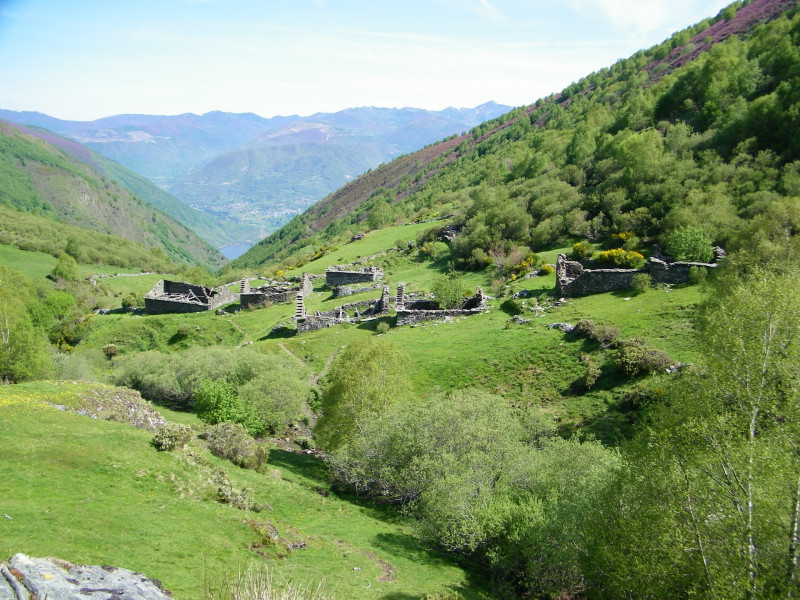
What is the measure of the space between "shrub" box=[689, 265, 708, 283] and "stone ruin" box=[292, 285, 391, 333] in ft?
89.1

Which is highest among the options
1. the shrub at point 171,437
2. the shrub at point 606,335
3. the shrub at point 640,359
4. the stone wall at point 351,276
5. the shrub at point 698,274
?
the shrub at point 698,274

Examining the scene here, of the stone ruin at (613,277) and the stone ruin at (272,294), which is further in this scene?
the stone ruin at (272,294)

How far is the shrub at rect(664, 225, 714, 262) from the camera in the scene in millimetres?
37906

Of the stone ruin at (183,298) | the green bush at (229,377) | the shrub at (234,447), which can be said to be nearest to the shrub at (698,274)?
the green bush at (229,377)

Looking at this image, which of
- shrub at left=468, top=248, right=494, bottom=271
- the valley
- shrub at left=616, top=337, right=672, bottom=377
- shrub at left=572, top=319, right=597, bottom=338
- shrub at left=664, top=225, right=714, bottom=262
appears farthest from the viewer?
shrub at left=468, top=248, right=494, bottom=271

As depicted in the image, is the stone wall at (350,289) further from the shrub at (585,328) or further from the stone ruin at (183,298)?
the shrub at (585,328)

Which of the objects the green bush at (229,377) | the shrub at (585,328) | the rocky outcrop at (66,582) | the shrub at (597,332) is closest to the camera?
the rocky outcrop at (66,582)

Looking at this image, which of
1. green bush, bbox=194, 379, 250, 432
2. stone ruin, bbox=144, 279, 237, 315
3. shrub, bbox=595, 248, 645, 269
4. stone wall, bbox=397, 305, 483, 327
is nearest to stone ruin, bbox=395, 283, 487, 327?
stone wall, bbox=397, 305, 483, 327

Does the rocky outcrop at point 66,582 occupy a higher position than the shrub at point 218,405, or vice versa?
the rocky outcrop at point 66,582

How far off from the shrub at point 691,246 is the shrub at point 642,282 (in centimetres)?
337

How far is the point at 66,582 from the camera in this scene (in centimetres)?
919

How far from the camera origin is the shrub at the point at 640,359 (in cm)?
2725

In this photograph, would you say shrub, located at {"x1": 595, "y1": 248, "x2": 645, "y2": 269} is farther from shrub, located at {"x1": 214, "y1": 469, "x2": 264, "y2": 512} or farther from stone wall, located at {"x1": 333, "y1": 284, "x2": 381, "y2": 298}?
shrub, located at {"x1": 214, "y1": 469, "x2": 264, "y2": 512}

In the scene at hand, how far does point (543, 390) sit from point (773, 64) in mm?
65432
